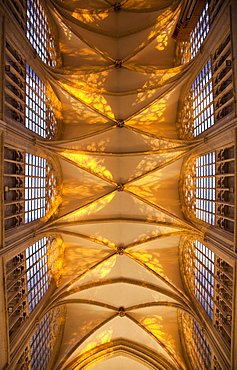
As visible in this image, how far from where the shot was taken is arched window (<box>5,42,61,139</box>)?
12.6 metres

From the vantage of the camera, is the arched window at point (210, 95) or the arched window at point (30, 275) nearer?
the arched window at point (210, 95)

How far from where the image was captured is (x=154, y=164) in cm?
2022

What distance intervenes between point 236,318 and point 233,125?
7.24 meters

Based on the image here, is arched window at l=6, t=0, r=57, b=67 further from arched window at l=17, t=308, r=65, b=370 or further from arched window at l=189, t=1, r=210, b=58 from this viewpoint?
arched window at l=17, t=308, r=65, b=370

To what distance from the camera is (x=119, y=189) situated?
2039 cm

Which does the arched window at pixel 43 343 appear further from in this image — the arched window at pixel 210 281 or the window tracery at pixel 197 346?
the arched window at pixel 210 281

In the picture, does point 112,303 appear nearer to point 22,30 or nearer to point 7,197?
point 7,197

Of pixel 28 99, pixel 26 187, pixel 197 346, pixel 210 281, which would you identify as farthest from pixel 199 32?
pixel 197 346

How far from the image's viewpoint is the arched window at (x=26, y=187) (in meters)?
12.7

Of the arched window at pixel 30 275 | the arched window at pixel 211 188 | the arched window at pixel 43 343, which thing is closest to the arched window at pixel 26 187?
the arched window at pixel 30 275

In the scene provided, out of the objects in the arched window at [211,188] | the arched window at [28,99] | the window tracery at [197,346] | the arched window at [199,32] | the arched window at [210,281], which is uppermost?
the arched window at [199,32]

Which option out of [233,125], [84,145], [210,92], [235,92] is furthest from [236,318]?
[84,145]

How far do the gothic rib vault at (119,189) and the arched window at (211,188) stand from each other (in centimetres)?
99

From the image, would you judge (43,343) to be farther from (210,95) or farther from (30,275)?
(210,95)
